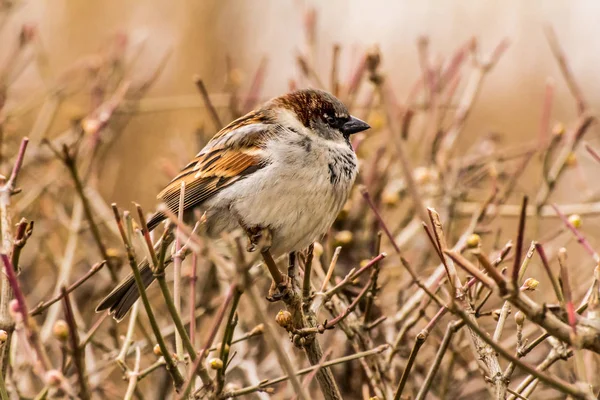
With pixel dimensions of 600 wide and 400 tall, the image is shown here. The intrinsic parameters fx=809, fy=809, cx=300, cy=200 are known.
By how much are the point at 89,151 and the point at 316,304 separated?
1.51 metres

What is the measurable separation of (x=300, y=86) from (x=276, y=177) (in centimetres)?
142

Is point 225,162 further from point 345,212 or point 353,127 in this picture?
point 345,212

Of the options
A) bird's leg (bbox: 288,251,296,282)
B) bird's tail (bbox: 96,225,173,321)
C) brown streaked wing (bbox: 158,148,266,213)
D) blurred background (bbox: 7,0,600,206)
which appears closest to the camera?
bird's leg (bbox: 288,251,296,282)

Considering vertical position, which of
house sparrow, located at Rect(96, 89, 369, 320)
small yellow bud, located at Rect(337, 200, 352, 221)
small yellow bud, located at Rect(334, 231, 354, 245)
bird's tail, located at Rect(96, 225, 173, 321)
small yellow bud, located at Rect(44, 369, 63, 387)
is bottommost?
small yellow bud, located at Rect(334, 231, 354, 245)

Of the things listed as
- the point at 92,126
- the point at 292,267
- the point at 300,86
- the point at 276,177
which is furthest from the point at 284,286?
the point at 300,86

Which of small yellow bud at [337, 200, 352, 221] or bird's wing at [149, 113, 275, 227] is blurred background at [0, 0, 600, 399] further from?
bird's wing at [149, 113, 275, 227]

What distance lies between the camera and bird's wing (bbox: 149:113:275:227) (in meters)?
2.62

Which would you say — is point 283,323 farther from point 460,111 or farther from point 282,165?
point 460,111

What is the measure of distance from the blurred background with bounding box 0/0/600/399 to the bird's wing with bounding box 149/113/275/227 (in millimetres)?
282

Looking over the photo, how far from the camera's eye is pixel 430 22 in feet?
22.9

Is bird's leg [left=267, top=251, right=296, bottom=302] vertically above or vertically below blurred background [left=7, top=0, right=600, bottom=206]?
below

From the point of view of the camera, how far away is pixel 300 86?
3844mm

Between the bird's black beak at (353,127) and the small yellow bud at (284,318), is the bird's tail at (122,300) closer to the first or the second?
the small yellow bud at (284,318)

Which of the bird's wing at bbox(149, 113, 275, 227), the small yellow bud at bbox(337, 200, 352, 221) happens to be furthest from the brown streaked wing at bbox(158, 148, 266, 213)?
the small yellow bud at bbox(337, 200, 352, 221)
